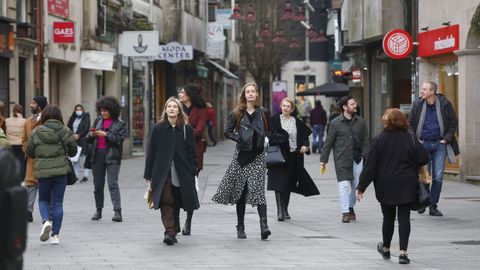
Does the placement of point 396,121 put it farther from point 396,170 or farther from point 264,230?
point 264,230

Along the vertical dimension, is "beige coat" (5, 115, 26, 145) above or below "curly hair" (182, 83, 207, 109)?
below

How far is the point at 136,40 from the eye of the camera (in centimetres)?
3616

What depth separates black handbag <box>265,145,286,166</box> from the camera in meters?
16.4

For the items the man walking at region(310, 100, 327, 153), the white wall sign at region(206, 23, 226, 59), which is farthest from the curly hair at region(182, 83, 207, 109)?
the white wall sign at region(206, 23, 226, 59)

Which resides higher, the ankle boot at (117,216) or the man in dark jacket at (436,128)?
the man in dark jacket at (436,128)

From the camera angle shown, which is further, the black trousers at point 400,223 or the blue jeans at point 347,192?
the blue jeans at point 347,192

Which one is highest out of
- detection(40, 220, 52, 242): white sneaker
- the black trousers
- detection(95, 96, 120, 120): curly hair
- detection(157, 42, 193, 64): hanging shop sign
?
Answer: detection(157, 42, 193, 64): hanging shop sign

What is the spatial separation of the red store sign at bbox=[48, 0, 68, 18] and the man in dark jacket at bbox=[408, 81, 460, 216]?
17.0m

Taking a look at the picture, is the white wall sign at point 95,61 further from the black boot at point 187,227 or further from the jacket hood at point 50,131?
the jacket hood at point 50,131

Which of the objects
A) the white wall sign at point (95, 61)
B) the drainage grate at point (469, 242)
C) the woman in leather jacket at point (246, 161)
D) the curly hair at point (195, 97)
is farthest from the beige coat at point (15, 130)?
the white wall sign at point (95, 61)

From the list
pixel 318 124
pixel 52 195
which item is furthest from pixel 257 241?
pixel 318 124

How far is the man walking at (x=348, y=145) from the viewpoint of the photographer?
16484 mm

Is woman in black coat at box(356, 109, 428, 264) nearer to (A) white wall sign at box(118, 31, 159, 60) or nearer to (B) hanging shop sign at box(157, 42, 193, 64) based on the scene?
(A) white wall sign at box(118, 31, 159, 60)

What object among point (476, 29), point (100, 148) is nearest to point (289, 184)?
point (100, 148)
